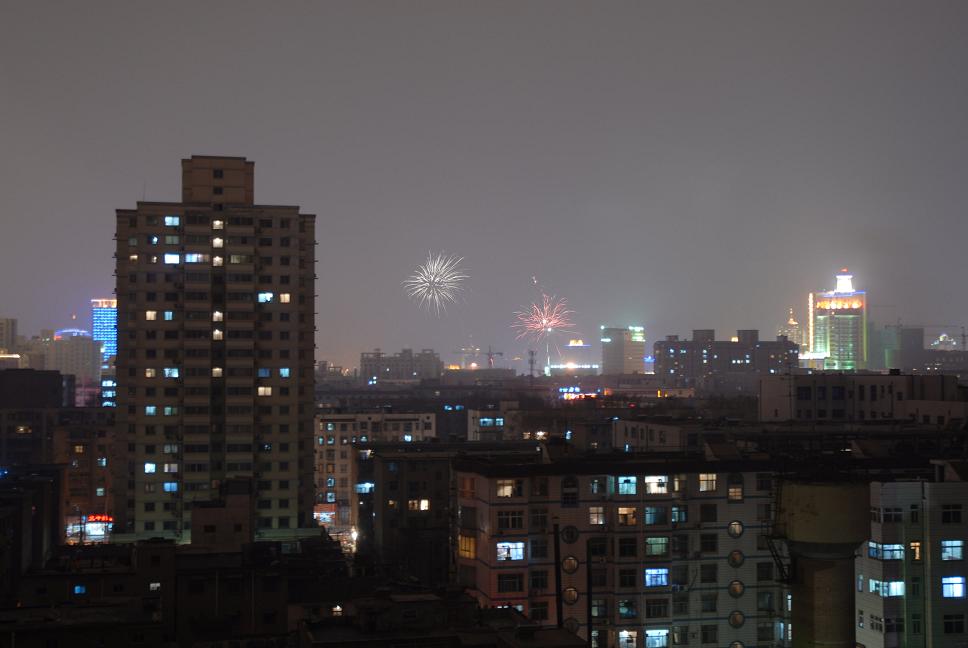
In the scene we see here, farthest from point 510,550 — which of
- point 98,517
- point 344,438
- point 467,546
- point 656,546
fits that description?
point 344,438

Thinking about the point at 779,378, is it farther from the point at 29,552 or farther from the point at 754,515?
the point at 29,552

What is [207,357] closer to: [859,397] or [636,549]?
[636,549]

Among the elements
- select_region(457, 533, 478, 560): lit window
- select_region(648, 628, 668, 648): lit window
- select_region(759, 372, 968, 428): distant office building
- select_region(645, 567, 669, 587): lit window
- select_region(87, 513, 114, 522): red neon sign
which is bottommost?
select_region(87, 513, 114, 522): red neon sign

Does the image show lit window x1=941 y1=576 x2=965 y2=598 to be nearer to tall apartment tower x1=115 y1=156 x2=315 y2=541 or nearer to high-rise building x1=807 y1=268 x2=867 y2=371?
tall apartment tower x1=115 y1=156 x2=315 y2=541

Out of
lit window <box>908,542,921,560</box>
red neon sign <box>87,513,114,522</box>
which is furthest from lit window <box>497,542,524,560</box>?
red neon sign <box>87,513,114,522</box>

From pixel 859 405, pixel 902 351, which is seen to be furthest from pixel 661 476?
pixel 902 351

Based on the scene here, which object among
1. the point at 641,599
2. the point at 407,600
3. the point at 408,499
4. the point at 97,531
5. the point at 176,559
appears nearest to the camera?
the point at 407,600
